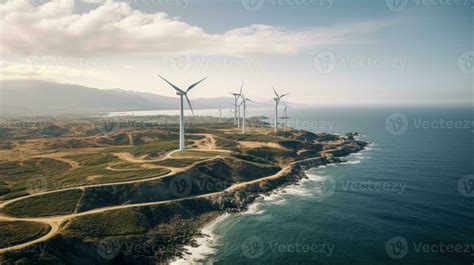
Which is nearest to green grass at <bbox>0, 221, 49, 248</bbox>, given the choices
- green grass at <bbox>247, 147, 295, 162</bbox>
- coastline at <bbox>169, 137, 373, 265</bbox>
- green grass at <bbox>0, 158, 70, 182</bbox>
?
coastline at <bbox>169, 137, 373, 265</bbox>

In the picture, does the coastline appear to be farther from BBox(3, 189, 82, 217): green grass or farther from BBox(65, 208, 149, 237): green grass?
BBox(3, 189, 82, 217): green grass

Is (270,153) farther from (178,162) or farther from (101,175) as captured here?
(101,175)

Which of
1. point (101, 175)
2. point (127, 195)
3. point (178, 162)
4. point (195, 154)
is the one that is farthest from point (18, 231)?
point (195, 154)

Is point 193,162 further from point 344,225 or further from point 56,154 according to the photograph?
point 56,154

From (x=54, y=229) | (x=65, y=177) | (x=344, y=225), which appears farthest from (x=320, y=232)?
(x=65, y=177)

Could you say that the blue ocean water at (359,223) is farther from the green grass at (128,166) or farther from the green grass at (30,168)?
the green grass at (30,168)

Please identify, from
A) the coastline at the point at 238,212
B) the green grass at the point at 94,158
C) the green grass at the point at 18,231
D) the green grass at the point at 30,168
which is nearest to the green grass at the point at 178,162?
the green grass at the point at 94,158
